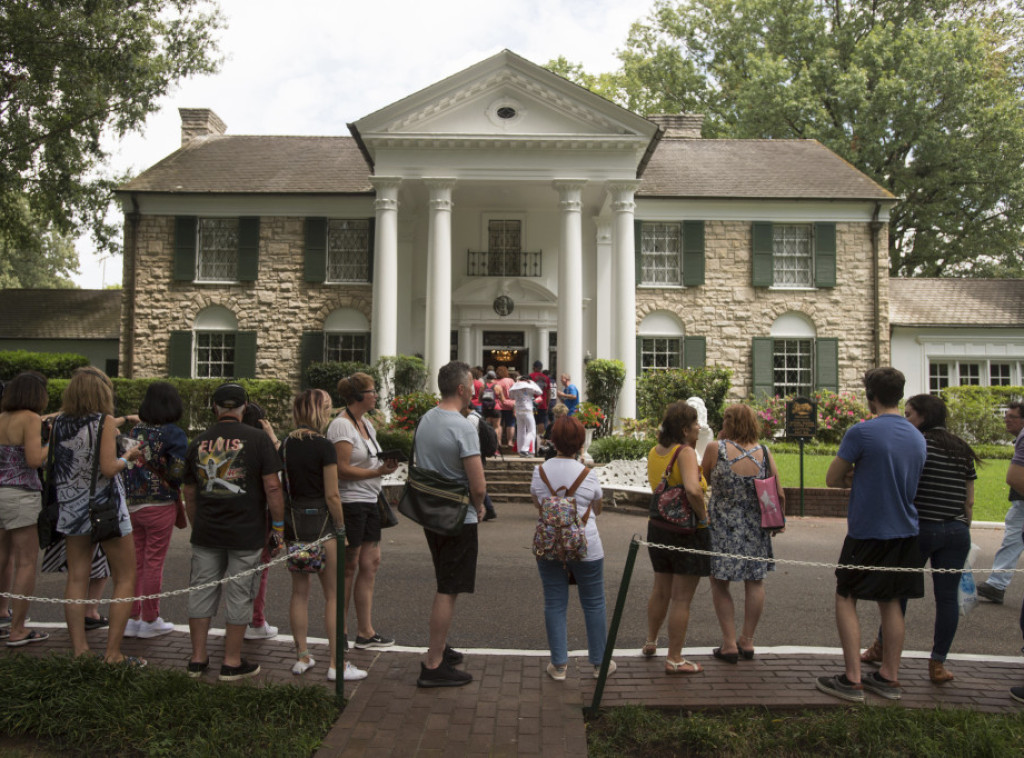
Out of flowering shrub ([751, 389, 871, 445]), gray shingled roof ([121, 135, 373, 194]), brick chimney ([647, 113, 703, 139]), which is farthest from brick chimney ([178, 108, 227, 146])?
flowering shrub ([751, 389, 871, 445])

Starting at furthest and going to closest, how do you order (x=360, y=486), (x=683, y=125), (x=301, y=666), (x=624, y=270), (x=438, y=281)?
(x=683, y=125) < (x=624, y=270) < (x=438, y=281) < (x=360, y=486) < (x=301, y=666)

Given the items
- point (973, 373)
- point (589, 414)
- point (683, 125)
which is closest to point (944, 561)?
point (589, 414)

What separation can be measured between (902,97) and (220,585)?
97.1 ft

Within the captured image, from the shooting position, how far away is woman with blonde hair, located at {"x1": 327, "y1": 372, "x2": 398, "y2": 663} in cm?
516

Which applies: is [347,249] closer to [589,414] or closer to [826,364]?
[589,414]

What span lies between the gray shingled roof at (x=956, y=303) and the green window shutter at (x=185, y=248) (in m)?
19.0

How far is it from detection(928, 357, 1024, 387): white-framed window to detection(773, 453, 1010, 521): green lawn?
5.71 metres

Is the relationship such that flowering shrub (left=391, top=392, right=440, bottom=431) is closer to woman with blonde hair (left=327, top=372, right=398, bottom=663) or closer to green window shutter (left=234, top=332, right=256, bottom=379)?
green window shutter (left=234, top=332, right=256, bottom=379)

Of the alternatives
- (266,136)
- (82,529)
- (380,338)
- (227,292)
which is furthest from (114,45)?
(82,529)

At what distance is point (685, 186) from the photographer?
21.5 meters

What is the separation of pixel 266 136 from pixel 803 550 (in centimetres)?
2116

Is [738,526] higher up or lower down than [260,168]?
lower down

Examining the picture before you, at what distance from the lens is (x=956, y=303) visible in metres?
22.6

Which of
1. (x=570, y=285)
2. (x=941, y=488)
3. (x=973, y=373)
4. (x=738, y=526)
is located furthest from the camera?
(x=973, y=373)
